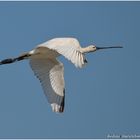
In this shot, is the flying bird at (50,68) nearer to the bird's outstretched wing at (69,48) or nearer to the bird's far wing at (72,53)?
the bird's outstretched wing at (69,48)

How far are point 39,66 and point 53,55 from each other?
352 mm

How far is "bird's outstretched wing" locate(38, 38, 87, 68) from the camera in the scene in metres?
10.1

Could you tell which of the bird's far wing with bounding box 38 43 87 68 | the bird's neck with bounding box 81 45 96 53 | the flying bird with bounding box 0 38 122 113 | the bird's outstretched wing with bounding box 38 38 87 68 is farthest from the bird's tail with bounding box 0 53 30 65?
the bird's neck with bounding box 81 45 96 53

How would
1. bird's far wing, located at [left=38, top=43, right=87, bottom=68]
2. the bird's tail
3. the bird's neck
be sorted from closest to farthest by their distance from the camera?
bird's far wing, located at [left=38, top=43, right=87, bottom=68] → the bird's tail → the bird's neck

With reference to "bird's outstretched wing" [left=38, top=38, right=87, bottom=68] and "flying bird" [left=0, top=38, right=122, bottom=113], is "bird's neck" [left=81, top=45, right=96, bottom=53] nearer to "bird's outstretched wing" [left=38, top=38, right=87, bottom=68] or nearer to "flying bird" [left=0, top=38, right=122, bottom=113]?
"flying bird" [left=0, top=38, right=122, bottom=113]

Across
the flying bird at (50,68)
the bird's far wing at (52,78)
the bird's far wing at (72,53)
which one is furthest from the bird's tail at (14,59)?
the bird's far wing at (72,53)

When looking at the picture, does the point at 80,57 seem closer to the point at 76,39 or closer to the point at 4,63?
the point at 76,39

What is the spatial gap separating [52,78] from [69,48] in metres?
1.90

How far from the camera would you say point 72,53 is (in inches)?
415

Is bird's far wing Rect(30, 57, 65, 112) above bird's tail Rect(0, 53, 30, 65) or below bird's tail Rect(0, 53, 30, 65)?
below

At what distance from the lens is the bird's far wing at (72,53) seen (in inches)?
396

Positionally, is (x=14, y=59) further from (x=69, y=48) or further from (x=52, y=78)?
(x=69, y=48)

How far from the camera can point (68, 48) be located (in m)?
10.9

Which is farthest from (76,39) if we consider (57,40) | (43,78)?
(43,78)
